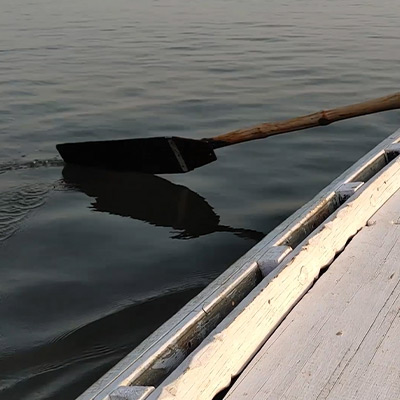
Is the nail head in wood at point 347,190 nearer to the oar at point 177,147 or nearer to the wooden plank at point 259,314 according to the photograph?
the wooden plank at point 259,314

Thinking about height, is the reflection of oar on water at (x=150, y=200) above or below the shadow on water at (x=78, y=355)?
above

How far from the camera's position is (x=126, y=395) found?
1.89 m

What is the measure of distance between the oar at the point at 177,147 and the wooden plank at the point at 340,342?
2.43m

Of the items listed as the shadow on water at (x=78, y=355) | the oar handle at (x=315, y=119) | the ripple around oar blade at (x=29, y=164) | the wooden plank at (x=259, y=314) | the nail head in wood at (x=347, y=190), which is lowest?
the shadow on water at (x=78, y=355)

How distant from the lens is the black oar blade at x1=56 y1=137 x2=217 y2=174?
18.1 ft

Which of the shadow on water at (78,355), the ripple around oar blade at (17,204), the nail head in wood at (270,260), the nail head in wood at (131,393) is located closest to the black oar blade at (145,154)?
the ripple around oar blade at (17,204)

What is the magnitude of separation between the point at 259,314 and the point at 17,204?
3.41 metres

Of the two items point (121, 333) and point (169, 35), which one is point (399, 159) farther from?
point (169, 35)

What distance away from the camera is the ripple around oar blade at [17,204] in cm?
494

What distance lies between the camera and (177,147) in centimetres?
556

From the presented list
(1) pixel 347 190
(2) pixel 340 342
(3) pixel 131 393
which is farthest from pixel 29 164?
(3) pixel 131 393

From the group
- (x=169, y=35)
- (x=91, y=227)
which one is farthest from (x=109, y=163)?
(x=169, y=35)

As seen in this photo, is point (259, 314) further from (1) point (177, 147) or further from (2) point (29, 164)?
(2) point (29, 164)

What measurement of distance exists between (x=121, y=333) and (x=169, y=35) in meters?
11.3
